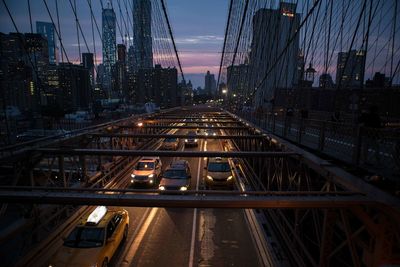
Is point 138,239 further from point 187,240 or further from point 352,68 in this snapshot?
point 352,68

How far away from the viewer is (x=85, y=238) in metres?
9.91

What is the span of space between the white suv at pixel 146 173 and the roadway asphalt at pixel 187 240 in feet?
13.2

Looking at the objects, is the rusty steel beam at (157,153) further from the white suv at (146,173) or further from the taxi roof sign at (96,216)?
the white suv at (146,173)

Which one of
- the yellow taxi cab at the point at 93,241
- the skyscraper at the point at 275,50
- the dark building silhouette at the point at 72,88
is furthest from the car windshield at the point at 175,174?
the skyscraper at the point at 275,50

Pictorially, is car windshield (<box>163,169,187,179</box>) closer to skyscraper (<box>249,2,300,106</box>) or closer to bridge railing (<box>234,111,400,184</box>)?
bridge railing (<box>234,111,400,184</box>)

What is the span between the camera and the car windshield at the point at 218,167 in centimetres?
1927

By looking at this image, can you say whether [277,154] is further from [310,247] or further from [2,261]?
[2,261]

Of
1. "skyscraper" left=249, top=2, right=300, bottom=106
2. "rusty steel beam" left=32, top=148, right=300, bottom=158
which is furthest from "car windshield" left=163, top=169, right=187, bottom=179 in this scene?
"skyscraper" left=249, top=2, right=300, bottom=106

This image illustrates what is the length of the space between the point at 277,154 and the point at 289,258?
352 centimetres

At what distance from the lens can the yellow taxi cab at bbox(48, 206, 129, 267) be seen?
29.9ft

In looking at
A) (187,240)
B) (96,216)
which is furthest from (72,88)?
(187,240)

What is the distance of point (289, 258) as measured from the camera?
1051 cm

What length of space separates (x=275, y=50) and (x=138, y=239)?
24.9 metres

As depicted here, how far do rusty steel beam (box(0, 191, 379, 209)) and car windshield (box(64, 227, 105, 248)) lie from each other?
13.9 ft
